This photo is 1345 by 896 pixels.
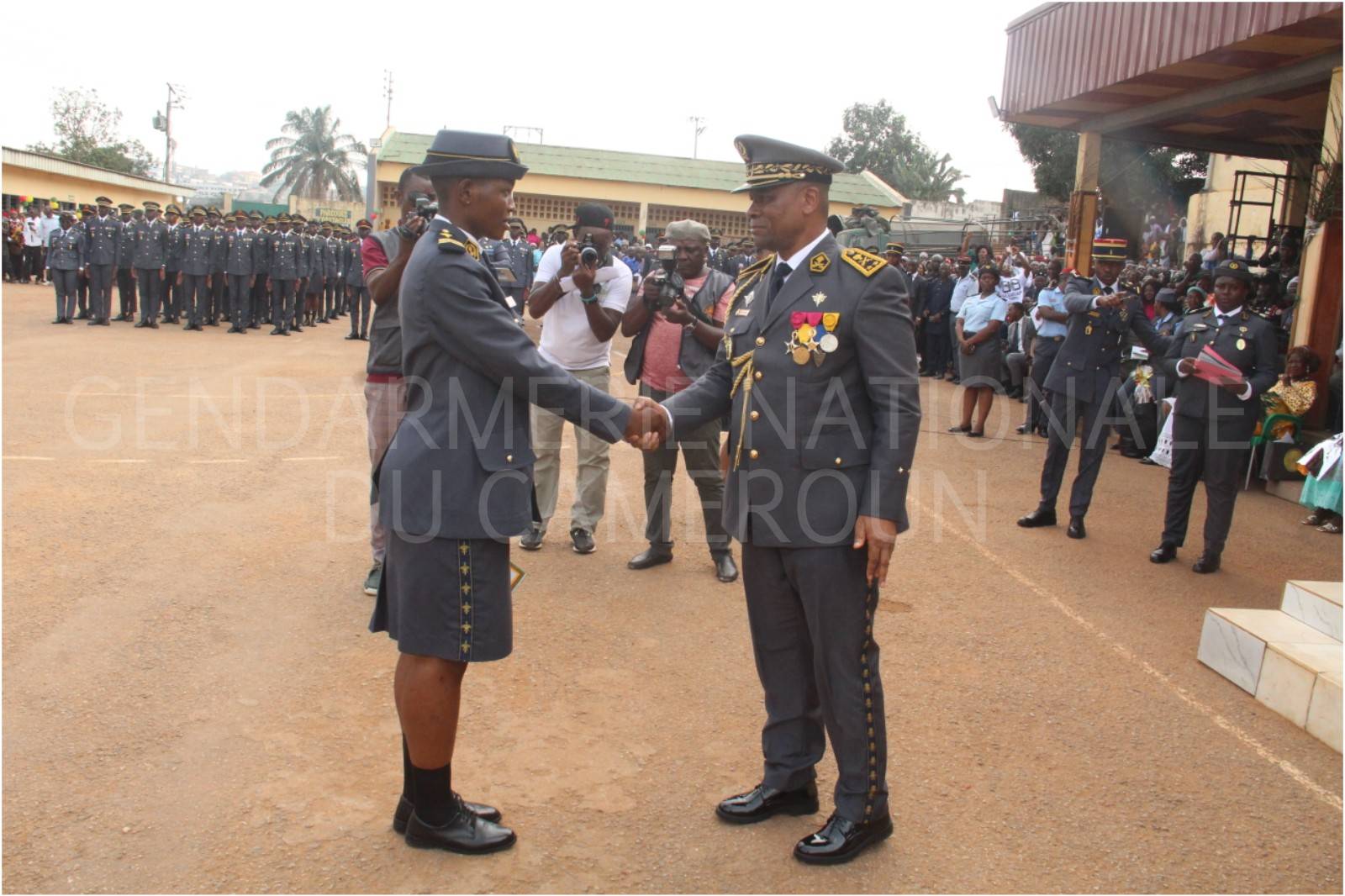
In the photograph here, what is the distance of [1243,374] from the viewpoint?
21.2 ft

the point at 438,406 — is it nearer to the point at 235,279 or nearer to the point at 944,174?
the point at 235,279

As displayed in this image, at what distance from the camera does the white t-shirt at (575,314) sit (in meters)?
5.79

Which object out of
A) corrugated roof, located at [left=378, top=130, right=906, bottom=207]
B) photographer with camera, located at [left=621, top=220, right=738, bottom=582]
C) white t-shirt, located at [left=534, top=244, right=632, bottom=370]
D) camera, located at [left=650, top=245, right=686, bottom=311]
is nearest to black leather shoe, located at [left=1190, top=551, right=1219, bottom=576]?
photographer with camera, located at [left=621, top=220, right=738, bottom=582]

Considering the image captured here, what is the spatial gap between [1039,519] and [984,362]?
172 inches

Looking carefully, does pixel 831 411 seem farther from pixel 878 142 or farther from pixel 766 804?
pixel 878 142

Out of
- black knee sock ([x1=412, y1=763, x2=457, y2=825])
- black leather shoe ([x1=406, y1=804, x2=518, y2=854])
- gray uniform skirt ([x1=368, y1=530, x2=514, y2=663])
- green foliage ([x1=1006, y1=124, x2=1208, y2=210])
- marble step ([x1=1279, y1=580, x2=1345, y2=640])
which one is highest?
green foliage ([x1=1006, y1=124, x2=1208, y2=210])

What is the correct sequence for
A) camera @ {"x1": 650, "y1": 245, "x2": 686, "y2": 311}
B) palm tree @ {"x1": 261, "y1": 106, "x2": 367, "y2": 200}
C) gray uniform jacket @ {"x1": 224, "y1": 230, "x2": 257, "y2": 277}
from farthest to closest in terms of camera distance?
palm tree @ {"x1": 261, "y1": 106, "x2": 367, "y2": 200} → gray uniform jacket @ {"x1": 224, "y1": 230, "x2": 257, "y2": 277} → camera @ {"x1": 650, "y1": 245, "x2": 686, "y2": 311}

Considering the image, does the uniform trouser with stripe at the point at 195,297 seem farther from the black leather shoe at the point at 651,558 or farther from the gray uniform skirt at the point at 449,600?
the gray uniform skirt at the point at 449,600

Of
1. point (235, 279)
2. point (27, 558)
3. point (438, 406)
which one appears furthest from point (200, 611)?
point (235, 279)

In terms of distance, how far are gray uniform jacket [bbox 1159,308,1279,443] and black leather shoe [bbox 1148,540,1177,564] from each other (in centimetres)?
78

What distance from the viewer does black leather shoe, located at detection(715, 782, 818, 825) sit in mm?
3209

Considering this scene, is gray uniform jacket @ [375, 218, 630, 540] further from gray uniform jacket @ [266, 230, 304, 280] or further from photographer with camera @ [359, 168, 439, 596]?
gray uniform jacket @ [266, 230, 304, 280]

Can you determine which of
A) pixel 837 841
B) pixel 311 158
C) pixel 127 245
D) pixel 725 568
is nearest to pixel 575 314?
pixel 725 568

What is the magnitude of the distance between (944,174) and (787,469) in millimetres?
65014
